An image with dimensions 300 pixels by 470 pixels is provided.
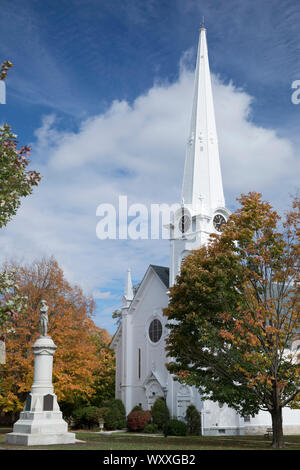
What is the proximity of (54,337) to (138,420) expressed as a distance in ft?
39.7

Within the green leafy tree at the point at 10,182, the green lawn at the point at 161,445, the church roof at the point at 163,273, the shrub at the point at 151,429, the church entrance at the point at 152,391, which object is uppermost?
the church roof at the point at 163,273

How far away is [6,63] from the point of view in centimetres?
1141

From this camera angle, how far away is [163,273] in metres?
46.9

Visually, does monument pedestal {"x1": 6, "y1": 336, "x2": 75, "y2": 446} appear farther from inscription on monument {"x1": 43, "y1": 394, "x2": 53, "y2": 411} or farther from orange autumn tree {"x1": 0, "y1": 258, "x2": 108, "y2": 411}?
orange autumn tree {"x1": 0, "y1": 258, "x2": 108, "y2": 411}

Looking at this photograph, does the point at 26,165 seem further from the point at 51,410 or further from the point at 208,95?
the point at 208,95

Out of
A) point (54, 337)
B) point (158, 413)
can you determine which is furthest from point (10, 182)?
point (158, 413)

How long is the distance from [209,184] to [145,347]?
50.7 ft

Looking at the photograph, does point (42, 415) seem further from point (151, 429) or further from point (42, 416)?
point (151, 429)

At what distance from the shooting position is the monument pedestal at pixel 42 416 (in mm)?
21250

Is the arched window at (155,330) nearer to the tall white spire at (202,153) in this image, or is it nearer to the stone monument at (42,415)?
the tall white spire at (202,153)

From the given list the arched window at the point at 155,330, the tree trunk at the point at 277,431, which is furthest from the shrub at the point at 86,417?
the tree trunk at the point at 277,431

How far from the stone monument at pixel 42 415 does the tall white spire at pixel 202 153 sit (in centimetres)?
2379

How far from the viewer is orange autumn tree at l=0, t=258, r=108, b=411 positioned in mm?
31375

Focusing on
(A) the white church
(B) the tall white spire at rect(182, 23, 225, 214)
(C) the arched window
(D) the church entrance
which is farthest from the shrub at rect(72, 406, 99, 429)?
(B) the tall white spire at rect(182, 23, 225, 214)
